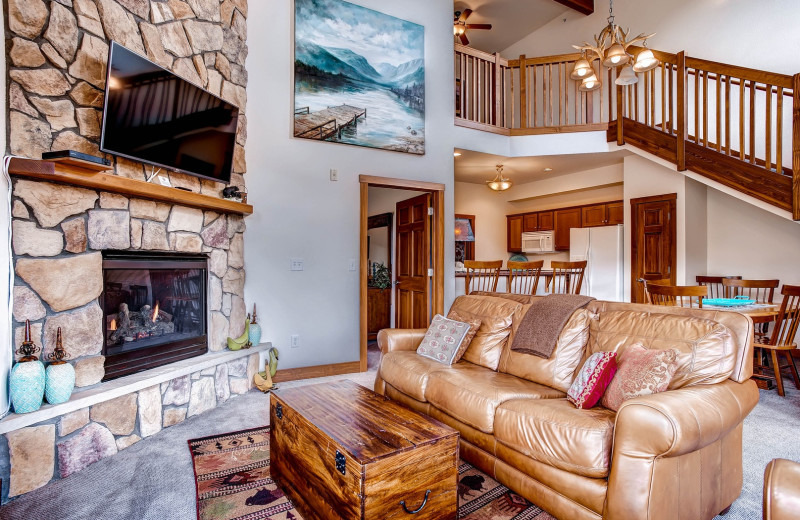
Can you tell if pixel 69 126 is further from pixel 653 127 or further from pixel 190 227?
pixel 653 127

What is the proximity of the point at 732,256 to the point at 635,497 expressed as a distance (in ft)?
17.0

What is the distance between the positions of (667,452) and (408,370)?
1.67 metres

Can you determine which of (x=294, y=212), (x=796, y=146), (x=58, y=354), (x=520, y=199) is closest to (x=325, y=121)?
(x=294, y=212)

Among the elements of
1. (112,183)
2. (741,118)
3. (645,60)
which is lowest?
Answer: (112,183)

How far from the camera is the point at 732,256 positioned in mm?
5438

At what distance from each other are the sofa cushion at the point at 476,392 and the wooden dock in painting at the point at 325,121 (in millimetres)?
2808

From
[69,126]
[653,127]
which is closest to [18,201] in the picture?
[69,126]

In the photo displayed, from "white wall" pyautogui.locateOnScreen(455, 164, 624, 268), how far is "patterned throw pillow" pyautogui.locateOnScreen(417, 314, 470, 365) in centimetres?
472

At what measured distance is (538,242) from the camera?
7.89m

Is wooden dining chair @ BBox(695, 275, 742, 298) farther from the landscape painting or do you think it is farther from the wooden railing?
the landscape painting

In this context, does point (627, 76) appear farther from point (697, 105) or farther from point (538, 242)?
point (538, 242)

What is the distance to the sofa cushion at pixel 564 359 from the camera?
246cm

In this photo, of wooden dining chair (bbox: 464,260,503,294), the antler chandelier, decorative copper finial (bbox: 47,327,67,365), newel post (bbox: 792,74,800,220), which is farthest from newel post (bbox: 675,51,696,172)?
decorative copper finial (bbox: 47,327,67,365)

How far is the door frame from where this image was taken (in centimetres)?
469
